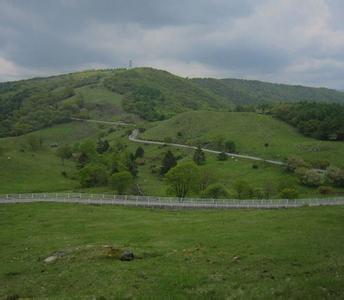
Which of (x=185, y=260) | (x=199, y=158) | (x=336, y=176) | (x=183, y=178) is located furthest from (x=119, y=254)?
(x=199, y=158)

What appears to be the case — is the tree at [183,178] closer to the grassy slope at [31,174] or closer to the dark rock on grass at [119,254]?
the grassy slope at [31,174]

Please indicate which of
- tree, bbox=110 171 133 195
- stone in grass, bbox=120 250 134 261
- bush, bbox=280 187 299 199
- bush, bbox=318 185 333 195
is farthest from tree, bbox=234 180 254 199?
stone in grass, bbox=120 250 134 261

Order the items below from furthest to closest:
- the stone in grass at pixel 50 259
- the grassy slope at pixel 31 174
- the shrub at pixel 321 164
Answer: the shrub at pixel 321 164
the grassy slope at pixel 31 174
the stone in grass at pixel 50 259

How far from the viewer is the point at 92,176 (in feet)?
297

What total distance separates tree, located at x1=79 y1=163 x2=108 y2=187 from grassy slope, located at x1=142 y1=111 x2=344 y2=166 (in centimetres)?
5626

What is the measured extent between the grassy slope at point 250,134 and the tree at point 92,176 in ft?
185

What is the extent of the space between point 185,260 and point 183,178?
50.5 m

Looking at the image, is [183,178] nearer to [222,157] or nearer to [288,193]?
[288,193]

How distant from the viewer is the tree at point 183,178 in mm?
72875

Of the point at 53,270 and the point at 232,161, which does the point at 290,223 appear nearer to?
the point at 53,270

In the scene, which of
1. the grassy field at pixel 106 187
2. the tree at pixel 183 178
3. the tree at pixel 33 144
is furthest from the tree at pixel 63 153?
the tree at pixel 183 178

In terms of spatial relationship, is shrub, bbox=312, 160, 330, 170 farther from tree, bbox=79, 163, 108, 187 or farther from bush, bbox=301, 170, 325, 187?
tree, bbox=79, 163, 108, 187

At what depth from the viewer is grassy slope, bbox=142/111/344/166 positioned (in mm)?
123875

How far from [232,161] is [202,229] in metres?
87.1
